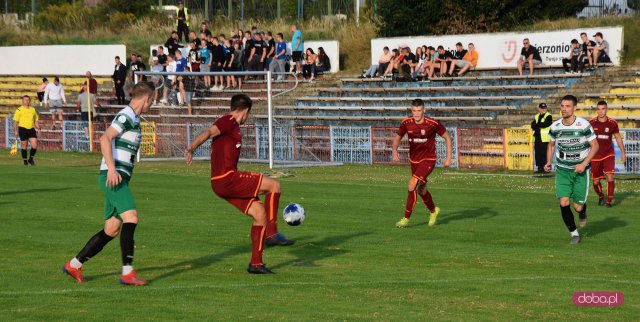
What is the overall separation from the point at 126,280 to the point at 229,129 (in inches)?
78.1

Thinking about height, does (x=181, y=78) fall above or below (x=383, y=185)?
above

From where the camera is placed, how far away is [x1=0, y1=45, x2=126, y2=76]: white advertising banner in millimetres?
50625

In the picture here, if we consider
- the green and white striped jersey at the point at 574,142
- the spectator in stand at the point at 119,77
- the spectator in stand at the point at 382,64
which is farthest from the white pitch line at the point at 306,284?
the spectator in stand at the point at 119,77

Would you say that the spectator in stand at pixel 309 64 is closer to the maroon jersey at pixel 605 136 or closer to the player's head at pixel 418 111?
the maroon jersey at pixel 605 136

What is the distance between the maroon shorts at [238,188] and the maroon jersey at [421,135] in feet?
17.8

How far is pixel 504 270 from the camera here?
12.5 m

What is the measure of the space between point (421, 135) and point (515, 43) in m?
21.8

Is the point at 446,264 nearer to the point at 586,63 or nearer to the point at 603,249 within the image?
the point at 603,249

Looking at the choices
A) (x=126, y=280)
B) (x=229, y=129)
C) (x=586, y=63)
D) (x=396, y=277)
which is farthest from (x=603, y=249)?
(x=586, y=63)

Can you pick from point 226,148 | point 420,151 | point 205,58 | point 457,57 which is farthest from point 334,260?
point 205,58

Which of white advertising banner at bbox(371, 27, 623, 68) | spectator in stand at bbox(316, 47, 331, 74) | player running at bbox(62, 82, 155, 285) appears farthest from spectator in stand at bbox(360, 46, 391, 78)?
player running at bbox(62, 82, 155, 285)

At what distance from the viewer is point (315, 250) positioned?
14250mm

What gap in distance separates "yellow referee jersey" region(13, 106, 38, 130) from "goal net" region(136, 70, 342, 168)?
353 centimetres

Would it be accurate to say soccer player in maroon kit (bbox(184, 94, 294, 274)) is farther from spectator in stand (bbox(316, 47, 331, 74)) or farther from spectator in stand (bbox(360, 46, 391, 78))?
spectator in stand (bbox(316, 47, 331, 74))
